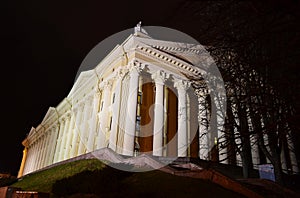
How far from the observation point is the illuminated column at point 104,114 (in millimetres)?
26422

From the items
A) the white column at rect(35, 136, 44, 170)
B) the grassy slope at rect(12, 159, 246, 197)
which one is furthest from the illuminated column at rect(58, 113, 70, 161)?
the grassy slope at rect(12, 159, 246, 197)

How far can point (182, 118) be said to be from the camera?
26562 mm

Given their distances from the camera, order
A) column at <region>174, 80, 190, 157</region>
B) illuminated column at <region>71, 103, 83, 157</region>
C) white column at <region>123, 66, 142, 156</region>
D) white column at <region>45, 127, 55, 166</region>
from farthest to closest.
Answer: white column at <region>45, 127, 55, 166</region>
illuminated column at <region>71, 103, 83, 157</region>
column at <region>174, 80, 190, 157</region>
white column at <region>123, 66, 142, 156</region>

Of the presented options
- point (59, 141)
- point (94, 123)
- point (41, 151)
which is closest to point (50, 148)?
point (59, 141)

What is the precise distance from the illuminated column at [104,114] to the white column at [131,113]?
4.40 metres

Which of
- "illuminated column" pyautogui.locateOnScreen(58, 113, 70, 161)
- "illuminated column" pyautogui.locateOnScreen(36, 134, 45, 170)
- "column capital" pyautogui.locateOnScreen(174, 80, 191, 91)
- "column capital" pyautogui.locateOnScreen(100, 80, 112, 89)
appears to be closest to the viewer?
"column capital" pyautogui.locateOnScreen(174, 80, 191, 91)

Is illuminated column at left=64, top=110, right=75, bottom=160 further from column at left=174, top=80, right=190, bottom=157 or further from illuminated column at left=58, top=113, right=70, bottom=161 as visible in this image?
column at left=174, top=80, right=190, bottom=157

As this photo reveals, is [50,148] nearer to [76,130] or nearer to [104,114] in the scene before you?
[76,130]

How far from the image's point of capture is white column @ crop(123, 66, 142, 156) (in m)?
22.0

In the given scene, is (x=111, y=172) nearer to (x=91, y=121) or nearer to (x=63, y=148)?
(x=91, y=121)

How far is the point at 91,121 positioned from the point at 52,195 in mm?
21129

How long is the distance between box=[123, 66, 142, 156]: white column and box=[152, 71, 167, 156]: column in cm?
227

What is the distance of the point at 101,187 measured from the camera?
9.73 metres

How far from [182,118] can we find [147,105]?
3.68 metres
